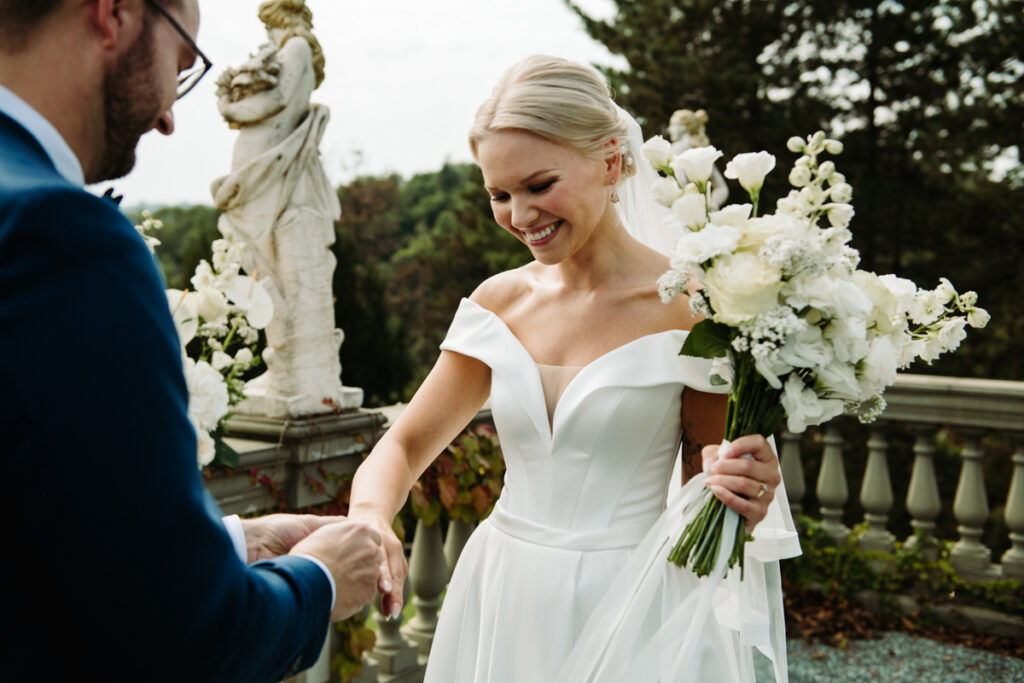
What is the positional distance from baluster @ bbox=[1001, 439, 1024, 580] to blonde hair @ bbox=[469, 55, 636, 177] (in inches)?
158

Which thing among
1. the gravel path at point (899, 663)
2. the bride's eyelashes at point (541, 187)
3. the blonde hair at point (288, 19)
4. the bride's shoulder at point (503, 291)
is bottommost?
the gravel path at point (899, 663)

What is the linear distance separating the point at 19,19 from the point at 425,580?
3864mm

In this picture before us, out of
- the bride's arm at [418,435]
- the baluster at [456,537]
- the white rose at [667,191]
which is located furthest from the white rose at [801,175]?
the baluster at [456,537]

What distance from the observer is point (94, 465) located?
0.98m

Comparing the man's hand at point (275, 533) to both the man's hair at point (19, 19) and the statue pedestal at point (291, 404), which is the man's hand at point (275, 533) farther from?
the statue pedestal at point (291, 404)

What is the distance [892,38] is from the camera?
57.8ft

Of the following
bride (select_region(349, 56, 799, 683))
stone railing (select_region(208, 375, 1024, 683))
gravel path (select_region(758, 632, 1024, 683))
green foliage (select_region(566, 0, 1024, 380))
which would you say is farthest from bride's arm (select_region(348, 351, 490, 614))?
green foliage (select_region(566, 0, 1024, 380))

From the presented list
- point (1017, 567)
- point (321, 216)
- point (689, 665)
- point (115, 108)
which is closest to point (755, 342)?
point (689, 665)

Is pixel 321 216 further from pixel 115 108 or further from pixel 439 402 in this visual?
pixel 115 108

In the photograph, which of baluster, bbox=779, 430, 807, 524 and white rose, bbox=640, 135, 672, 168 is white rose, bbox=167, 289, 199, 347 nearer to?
white rose, bbox=640, 135, 672, 168

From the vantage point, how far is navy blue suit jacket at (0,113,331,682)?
97 cm

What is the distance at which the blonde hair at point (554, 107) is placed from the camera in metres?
2.24

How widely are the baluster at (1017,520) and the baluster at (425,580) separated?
10.7ft

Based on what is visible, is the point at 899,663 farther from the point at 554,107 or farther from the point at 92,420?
the point at 92,420
